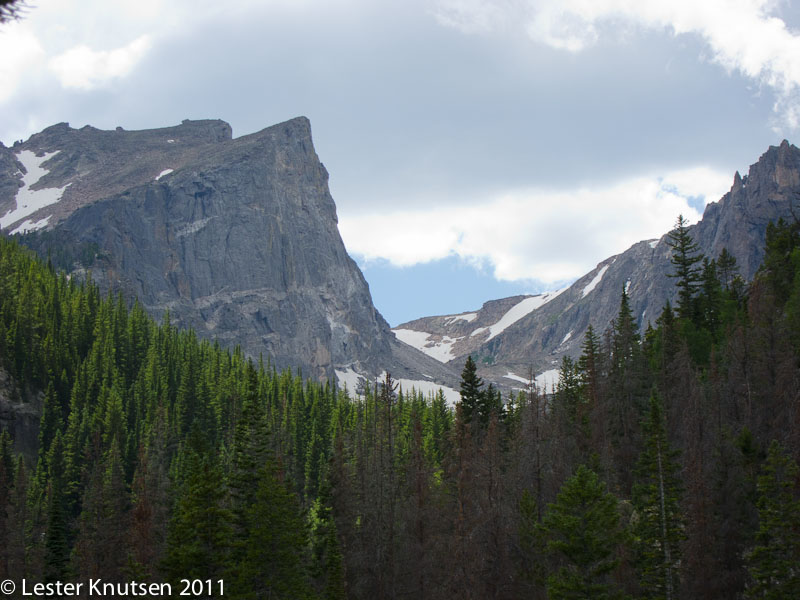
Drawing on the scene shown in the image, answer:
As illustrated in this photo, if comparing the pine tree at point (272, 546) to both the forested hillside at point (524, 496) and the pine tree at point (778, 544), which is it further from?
the pine tree at point (778, 544)

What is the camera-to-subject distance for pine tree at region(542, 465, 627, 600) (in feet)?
106

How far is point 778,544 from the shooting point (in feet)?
114

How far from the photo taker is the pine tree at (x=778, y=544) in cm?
3400

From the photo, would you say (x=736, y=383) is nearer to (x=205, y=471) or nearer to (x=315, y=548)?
(x=315, y=548)

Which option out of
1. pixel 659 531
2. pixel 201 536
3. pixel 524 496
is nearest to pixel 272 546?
pixel 201 536

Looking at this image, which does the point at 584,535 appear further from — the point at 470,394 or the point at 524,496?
the point at 470,394

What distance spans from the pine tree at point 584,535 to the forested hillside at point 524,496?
3.8 inches

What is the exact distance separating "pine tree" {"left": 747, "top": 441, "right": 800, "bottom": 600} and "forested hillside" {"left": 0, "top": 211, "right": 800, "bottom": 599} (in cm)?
14

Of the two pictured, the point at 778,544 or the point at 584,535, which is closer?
the point at 584,535

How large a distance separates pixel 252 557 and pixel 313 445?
196ft

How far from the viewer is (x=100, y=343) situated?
111625 mm

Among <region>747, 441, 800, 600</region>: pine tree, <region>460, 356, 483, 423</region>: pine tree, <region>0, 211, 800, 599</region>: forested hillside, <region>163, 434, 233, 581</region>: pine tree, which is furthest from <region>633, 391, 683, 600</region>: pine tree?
<region>460, 356, 483, 423</region>: pine tree

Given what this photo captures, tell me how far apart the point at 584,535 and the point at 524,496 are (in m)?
9.74

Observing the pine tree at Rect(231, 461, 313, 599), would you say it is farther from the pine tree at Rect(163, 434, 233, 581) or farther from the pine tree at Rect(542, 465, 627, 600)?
the pine tree at Rect(542, 465, 627, 600)
